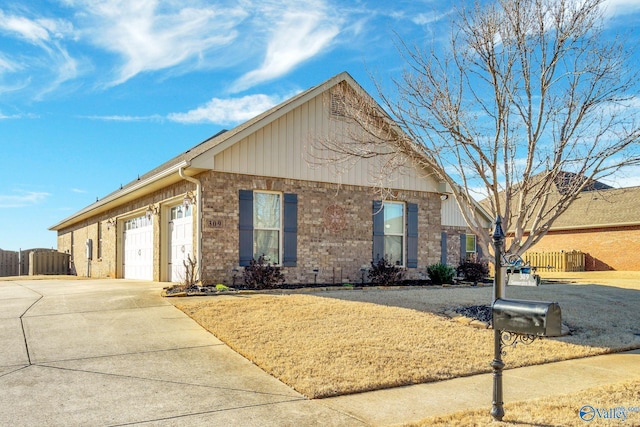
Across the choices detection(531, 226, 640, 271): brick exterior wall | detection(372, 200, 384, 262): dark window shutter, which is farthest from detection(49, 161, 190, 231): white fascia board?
detection(531, 226, 640, 271): brick exterior wall

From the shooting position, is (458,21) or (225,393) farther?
(458,21)

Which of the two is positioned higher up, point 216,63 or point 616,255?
point 216,63

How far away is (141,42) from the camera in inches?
Result: 453

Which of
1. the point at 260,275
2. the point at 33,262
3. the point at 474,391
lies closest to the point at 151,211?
the point at 260,275

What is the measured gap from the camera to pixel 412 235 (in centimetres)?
1567

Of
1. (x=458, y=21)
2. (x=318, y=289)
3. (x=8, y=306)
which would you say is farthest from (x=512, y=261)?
(x=8, y=306)

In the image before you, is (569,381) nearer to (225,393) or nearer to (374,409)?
(374,409)

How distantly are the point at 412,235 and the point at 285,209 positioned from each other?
4288 mm

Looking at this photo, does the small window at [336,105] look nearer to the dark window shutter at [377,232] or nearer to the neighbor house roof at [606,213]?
the dark window shutter at [377,232]

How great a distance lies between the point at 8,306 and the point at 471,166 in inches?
360

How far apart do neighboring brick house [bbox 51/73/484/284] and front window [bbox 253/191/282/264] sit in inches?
1.0

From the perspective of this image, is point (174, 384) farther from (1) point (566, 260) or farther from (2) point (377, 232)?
(1) point (566, 260)

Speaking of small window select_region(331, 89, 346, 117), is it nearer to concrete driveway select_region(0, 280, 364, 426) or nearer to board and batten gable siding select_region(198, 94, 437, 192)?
board and batten gable siding select_region(198, 94, 437, 192)

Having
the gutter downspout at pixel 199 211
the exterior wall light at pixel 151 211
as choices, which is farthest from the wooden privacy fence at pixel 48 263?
the gutter downspout at pixel 199 211
